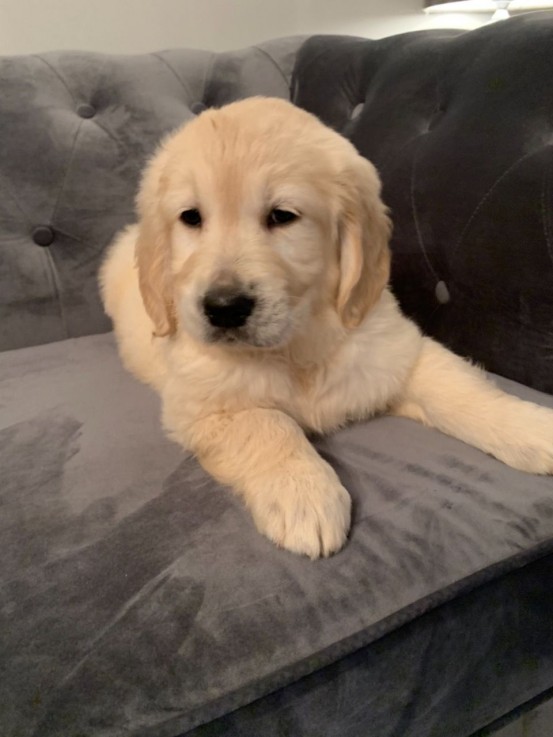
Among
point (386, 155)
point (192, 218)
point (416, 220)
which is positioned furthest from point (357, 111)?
point (192, 218)

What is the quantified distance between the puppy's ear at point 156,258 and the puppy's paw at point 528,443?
81cm

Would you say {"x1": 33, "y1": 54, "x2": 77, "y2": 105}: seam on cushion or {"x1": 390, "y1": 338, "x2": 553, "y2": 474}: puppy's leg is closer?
{"x1": 390, "y1": 338, "x2": 553, "y2": 474}: puppy's leg

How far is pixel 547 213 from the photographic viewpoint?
1.40 meters

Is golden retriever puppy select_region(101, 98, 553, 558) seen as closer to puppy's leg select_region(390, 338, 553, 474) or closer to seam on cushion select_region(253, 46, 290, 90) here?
puppy's leg select_region(390, 338, 553, 474)

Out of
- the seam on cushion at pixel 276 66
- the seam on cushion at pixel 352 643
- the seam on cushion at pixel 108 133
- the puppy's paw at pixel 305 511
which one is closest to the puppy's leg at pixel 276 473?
the puppy's paw at pixel 305 511

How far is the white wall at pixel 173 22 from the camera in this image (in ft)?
8.25

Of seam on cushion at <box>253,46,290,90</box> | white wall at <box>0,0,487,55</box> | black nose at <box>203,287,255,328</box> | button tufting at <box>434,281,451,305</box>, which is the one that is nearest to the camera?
black nose at <box>203,287,255,328</box>

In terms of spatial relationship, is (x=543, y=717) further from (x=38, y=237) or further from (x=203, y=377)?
(x=38, y=237)

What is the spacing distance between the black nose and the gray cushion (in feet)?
1.06

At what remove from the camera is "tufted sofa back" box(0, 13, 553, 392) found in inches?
59.1

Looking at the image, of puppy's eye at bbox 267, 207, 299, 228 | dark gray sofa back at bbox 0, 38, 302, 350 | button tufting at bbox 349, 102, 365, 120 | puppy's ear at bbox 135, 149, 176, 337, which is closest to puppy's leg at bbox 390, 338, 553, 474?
puppy's eye at bbox 267, 207, 299, 228

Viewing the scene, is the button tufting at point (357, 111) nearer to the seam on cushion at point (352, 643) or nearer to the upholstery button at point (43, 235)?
the upholstery button at point (43, 235)

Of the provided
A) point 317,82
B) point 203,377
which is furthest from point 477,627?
point 317,82

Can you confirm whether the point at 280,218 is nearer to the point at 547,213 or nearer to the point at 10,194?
the point at 547,213
